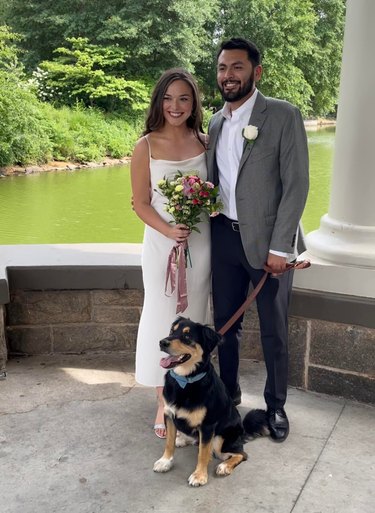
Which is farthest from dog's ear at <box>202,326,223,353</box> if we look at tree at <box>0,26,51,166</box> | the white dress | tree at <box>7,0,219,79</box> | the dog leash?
tree at <box>7,0,219,79</box>

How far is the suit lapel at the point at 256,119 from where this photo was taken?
2.59m

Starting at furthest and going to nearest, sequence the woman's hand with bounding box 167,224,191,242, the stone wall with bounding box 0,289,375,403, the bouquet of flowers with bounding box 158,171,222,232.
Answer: the stone wall with bounding box 0,289,375,403 < the woman's hand with bounding box 167,224,191,242 < the bouquet of flowers with bounding box 158,171,222,232

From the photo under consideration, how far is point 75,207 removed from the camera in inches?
435

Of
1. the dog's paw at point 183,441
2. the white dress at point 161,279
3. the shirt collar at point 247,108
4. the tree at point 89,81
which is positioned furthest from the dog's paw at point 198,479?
the tree at point 89,81

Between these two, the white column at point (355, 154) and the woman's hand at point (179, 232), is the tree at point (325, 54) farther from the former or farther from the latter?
the woman's hand at point (179, 232)

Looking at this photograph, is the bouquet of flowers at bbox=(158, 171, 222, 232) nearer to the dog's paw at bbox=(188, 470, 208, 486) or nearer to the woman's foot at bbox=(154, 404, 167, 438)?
the woman's foot at bbox=(154, 404, 167, 438)

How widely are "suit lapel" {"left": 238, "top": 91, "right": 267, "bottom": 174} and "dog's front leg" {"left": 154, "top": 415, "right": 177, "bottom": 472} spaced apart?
45.5 inches

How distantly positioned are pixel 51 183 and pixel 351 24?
12.2 metres

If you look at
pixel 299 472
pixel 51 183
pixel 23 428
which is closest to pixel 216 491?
pixel 299 472

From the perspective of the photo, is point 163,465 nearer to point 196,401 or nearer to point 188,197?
point 196,401

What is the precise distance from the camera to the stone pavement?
2.28 m

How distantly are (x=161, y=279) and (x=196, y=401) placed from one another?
2.17 ft

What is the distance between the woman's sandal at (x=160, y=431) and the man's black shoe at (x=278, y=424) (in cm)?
50

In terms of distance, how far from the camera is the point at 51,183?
14453 mm
